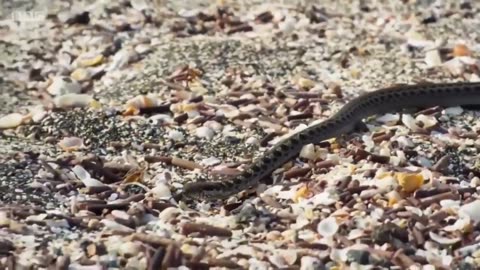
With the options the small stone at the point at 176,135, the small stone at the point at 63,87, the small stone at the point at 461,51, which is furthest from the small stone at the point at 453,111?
the small stone at the point at 63,87

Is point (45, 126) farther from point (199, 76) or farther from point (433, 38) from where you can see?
point (433, 38)

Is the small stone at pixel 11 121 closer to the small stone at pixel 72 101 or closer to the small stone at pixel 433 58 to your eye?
the small stone at pixel 72 101

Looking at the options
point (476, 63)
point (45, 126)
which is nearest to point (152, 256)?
point (45, 126)

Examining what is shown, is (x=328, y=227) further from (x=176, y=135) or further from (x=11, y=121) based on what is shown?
(x=11, y=121)

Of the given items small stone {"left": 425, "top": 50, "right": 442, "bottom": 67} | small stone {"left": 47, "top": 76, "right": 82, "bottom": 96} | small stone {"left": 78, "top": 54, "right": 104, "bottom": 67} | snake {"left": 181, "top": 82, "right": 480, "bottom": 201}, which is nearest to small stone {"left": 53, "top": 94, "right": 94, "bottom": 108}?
small stone {"left": 47, "top": 76, "right": 82, "bottom": 96}

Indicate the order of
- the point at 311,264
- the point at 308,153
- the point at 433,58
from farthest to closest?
the point at 433,58, the point at 308,153, the point at 311,264

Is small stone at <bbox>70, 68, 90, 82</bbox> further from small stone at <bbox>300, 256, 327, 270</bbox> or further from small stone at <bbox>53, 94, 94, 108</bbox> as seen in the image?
small stone at <bbox>300, 256, 327, 270</bbox>

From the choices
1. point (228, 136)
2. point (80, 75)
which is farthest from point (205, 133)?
point (80, 75)
